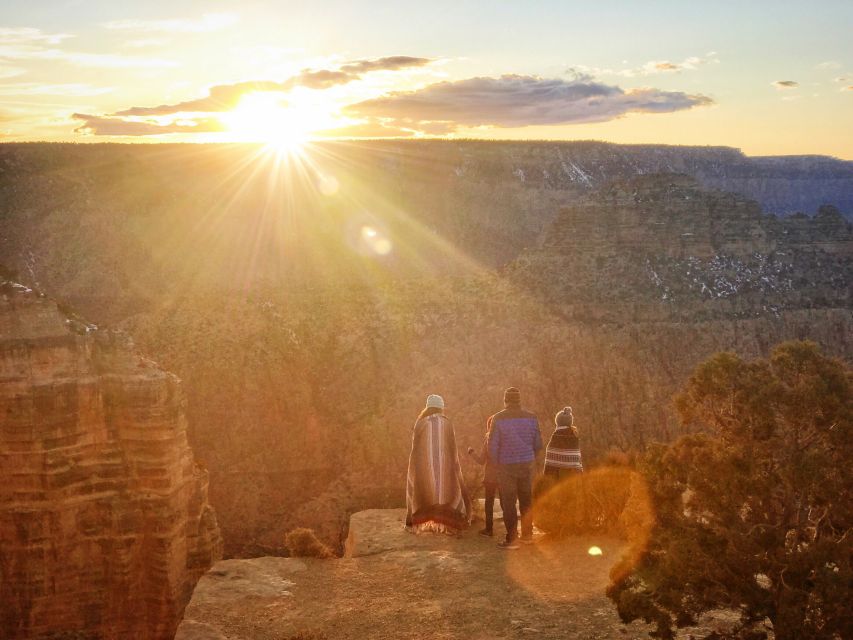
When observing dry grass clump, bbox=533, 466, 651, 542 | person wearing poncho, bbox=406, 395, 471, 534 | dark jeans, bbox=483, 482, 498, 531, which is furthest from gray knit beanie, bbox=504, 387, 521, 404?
dry grass clump, bbox=533, 466, 651, 542

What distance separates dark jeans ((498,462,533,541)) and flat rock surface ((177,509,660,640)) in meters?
0.36

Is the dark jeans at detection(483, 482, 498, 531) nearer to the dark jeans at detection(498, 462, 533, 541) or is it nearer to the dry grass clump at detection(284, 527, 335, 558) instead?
the dark jeans at detection(498, 462, 533, 541)

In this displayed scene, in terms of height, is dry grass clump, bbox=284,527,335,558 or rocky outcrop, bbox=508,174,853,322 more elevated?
rocky outcrop, bbox=508,174,853,322

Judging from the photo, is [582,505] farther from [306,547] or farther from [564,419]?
[306,547]

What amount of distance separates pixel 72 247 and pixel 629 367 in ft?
96.2

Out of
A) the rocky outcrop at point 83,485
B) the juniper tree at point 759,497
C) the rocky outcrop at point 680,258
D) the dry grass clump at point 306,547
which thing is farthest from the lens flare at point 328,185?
the juniper tree at point 759,497

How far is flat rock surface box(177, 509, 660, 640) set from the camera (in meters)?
8.50

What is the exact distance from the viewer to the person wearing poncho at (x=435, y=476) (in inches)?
436

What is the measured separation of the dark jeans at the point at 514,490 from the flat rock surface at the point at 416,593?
1.18 feet

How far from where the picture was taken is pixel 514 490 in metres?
10.7

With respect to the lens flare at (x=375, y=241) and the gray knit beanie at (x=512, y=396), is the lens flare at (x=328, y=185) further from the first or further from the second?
the gray knit beanie at (x=512, y=396)

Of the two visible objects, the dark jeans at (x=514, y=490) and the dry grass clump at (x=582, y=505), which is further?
Result: the dry grass clump at (x=582, y=505)

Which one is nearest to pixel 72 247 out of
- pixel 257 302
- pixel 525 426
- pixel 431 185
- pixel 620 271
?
pixel 257 302

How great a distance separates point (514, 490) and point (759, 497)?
4.61m
